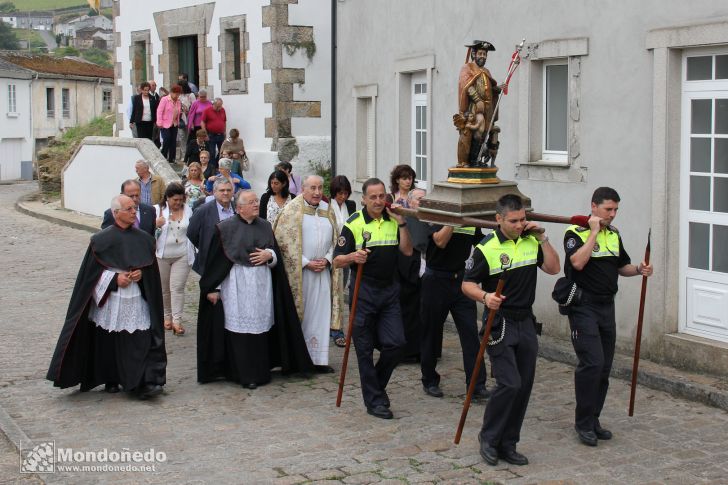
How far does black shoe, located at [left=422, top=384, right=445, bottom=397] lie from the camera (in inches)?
358

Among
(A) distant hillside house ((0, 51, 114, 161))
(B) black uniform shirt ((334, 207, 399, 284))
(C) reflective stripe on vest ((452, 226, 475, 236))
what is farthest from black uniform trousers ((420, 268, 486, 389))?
(A) distant hillside house ((0, 51, 114, 161))

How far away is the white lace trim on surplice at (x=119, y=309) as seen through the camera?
355 inches

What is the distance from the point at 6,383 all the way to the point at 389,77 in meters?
6.97

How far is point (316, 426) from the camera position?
8281mm

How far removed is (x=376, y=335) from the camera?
8.70m

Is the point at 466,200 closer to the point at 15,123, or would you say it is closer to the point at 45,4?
the point at 15,123

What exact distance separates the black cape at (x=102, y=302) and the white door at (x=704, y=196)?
460cm

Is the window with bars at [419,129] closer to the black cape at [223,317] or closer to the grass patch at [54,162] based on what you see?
the black cape at [223,317]

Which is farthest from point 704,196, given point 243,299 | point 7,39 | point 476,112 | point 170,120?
point 7,39

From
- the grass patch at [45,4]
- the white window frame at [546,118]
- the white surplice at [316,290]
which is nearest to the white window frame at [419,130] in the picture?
the white window frame at [546,118]

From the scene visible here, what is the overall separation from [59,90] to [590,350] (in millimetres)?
50937

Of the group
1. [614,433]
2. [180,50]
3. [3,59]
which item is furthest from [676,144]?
[3,59]

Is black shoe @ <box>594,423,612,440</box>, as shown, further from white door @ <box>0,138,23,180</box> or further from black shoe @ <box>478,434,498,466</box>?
white door @ <box>0,138,23,180</box>

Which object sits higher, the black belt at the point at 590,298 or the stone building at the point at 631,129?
the stone building at the point at 631,129
